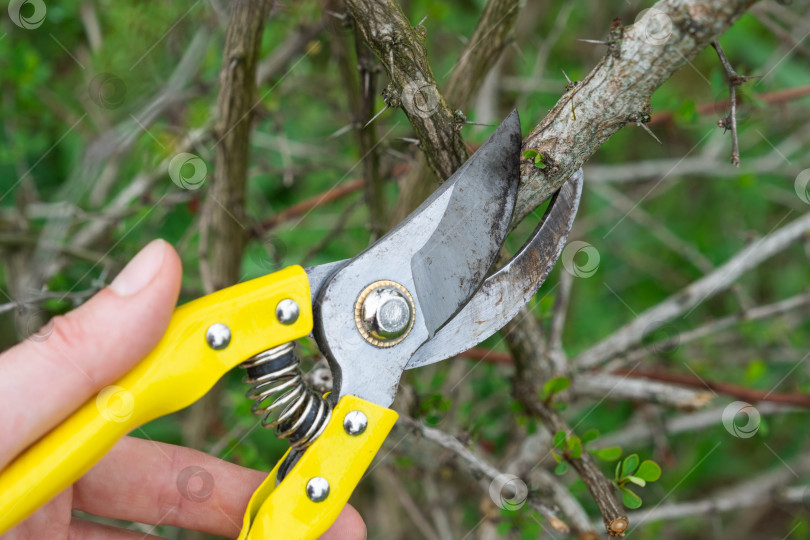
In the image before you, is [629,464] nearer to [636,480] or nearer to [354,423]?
[636,480]

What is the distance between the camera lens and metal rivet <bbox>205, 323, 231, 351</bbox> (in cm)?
157

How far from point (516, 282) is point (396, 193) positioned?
5.81 ft

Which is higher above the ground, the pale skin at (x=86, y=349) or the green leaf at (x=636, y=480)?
the pale skin at (x=86, y=349)

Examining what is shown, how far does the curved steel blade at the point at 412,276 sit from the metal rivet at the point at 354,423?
5 cm

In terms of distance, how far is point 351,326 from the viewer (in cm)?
167

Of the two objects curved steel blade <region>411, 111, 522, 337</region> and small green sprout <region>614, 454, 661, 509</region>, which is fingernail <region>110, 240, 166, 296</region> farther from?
small green sprout <region>614, 454, 661, 509</region>

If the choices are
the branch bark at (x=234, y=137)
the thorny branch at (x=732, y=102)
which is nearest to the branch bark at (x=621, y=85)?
the thorny branch at (x=732, y=102)

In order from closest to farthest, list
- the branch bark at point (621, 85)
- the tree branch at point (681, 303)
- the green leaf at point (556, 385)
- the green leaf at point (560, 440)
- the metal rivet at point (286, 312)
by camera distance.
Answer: the branch bark at point (621, 85)
the metal rivet at point (286, 312)
the green leaf at point (560, 440)
the green leaf at point (556, 385)
the tree branch at point (681, 303)

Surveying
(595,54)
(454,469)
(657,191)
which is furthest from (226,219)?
(595,54)

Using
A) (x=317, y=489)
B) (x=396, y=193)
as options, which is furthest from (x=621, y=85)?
(x=396, y=193)

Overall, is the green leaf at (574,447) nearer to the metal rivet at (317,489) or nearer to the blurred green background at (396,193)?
the blurred green background at (396,193)

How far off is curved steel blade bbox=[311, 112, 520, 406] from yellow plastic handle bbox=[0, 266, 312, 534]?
87mm

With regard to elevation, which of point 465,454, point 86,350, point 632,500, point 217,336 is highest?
point 86,350

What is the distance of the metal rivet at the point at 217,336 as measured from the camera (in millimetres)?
1569
